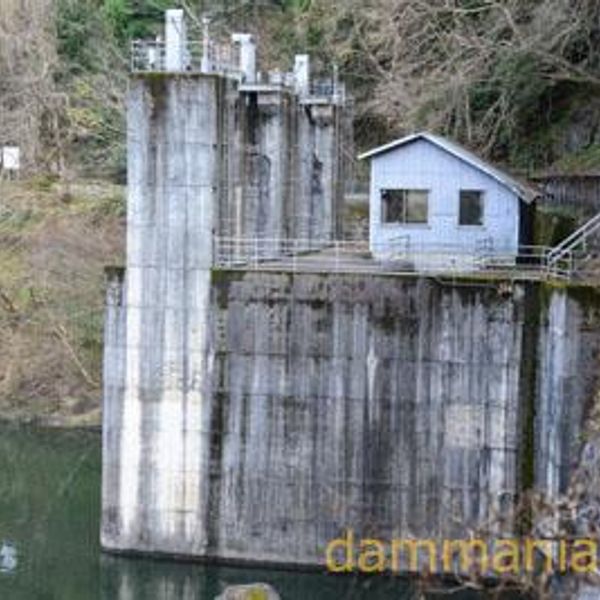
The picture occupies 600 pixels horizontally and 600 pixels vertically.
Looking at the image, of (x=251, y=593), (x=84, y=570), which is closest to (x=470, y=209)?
(x=251, y=593)

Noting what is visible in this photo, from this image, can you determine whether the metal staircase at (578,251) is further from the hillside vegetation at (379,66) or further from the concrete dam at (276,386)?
the hillside vegetation at (379,66)

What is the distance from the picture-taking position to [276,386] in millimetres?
23484

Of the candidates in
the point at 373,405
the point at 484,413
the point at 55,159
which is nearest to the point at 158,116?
the point at 373,405

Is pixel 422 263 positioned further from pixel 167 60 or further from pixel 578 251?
pixel 167 60

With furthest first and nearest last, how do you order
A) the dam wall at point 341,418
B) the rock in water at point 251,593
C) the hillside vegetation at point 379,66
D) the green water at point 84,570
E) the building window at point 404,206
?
1. the hillside vegetation at point 379,66
2. the building window at point 404,206
3. the green water at point 84,570
4. the dam wall at point 341,418
5. the rock in water at point 251,593

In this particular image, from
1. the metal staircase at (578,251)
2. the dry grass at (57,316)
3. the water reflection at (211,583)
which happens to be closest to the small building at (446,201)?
the metal staircase at (578,251)

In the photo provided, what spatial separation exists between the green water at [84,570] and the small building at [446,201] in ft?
21.6

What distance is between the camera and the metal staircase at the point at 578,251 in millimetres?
22719

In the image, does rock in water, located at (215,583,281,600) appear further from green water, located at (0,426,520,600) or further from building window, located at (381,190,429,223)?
building window, located at (381,190,429,223)

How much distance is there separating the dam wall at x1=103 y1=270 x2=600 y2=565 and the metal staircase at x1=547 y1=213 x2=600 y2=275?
89 cm

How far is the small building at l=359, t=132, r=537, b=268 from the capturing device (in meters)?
25.0

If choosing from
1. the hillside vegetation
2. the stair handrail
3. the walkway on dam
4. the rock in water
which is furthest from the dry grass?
the rock in water

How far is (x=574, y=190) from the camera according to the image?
32.1 meters

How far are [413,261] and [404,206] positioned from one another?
53.8 inches
